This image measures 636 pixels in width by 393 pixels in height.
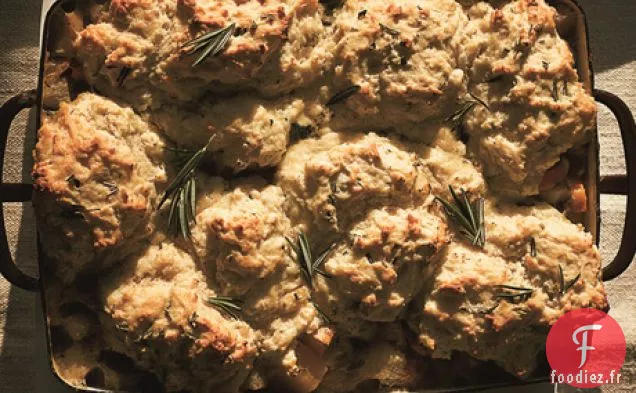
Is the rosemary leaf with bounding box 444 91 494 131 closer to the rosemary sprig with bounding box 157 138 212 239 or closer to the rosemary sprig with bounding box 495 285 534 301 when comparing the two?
the rosemary sprig with bounding box 495 285 534 301

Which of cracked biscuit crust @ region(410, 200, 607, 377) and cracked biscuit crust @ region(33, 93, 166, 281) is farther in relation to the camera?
cracked biscuit crust @ region(410, 200, 607, 377)

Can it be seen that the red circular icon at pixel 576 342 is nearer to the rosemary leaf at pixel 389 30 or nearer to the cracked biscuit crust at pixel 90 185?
the rosemary leaf at pixel 389 30

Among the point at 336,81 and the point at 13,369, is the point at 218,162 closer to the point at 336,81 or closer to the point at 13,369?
the point at 336,81

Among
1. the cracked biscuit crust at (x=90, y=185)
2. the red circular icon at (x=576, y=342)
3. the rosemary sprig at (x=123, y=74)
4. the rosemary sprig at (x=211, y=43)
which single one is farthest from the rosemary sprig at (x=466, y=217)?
the rosemary sprig at (x=123, y=74)

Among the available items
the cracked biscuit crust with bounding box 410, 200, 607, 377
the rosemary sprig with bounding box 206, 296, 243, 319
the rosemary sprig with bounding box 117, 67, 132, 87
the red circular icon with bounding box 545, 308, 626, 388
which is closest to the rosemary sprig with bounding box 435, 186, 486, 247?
the cracked biscuit crust with bounding box 410, 200, 607, 377

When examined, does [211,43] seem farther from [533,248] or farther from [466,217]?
[533,248]

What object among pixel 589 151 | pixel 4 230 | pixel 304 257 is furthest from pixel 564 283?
pixel 4 230
